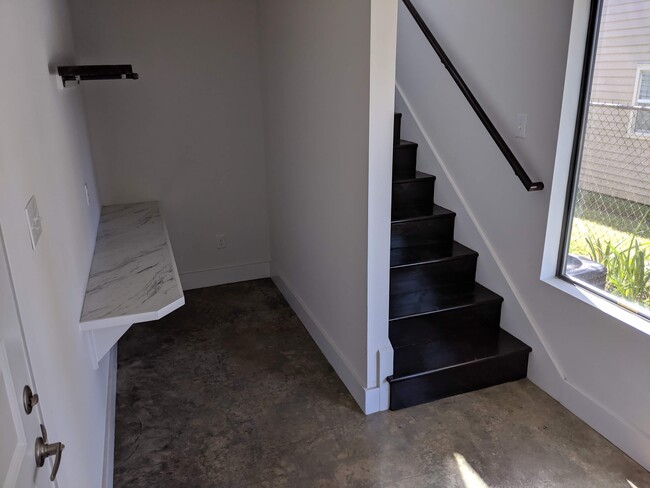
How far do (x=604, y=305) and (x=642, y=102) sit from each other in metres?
0.87

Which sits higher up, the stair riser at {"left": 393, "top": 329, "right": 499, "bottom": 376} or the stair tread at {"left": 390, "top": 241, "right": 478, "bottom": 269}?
the stair tread at {"left": 390, "top": 241, "right": 478, "bottom": 269}

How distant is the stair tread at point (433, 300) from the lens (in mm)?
2846

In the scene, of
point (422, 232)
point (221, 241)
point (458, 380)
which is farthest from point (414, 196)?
point (221, 241)

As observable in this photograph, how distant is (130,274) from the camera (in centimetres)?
246

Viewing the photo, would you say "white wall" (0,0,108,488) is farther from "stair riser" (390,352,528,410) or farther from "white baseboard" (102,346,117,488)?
"stair riser" (390,352,528,410)

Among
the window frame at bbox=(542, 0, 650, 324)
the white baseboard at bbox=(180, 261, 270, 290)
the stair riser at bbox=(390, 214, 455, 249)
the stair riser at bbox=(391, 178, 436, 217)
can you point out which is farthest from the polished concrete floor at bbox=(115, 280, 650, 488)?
the stair riser at bbox=(391, 178, 436, 217)

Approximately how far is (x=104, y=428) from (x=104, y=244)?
1.05 m

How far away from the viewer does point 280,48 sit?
323 centimetres

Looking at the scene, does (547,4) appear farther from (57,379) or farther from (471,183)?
(57,379)

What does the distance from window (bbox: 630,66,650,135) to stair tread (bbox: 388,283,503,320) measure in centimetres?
115

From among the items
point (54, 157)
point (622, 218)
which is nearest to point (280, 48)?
point (54, 157)

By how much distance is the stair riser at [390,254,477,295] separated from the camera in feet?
9.57

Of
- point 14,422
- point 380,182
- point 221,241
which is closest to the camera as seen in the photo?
point 14,422

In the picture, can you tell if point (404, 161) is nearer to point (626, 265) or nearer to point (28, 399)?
point (626, 265)
